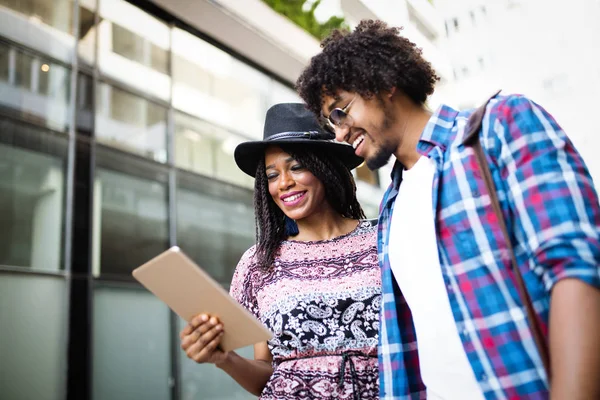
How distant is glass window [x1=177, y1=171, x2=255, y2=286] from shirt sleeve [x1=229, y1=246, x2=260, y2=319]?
16.1 feet

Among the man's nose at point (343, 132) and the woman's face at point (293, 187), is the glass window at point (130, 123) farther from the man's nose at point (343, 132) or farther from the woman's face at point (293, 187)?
the man's nose at point (343, 132)

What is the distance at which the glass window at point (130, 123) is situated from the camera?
260 inches

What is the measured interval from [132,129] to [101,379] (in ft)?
10.8

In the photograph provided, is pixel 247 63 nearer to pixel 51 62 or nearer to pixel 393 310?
pixel 51 62

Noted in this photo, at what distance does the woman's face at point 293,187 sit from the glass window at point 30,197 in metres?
4.21

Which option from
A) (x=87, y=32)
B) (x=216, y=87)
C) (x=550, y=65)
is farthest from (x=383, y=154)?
(x=550, y=65)

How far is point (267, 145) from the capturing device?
2.64 metres

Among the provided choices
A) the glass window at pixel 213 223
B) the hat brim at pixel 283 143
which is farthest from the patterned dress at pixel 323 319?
the glass window at pixel 213 223

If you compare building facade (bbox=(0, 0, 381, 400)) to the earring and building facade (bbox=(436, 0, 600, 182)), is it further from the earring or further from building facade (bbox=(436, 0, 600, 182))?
building facade (bbox=(436, 0, 600, 182))

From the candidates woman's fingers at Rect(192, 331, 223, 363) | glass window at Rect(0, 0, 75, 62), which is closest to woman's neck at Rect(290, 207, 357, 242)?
woman's fingers at Rect(192, 331, 223, 363)

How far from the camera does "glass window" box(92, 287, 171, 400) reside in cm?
586

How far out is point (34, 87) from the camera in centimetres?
600

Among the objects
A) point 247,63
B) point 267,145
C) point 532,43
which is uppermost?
point 532,43

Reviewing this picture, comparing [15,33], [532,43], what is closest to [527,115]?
[15,33]
